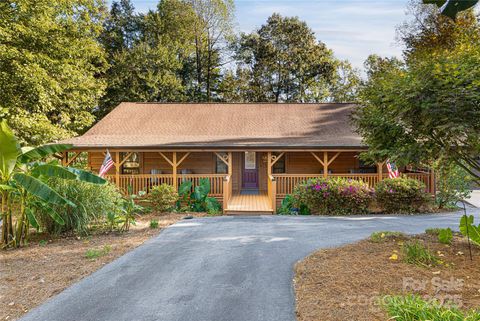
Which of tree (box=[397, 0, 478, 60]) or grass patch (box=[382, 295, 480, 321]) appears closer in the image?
grass patch (box=[382, 295, 480, 321])

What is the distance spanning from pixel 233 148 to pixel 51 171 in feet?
22.0

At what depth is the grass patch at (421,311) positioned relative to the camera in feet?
9.70

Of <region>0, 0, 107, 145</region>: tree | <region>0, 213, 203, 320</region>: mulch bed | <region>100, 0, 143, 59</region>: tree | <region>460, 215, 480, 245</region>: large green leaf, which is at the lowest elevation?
<region>0, 213, 203, 320</region>: mulch bed

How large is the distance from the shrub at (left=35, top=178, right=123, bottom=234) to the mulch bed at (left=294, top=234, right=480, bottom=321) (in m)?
5.96

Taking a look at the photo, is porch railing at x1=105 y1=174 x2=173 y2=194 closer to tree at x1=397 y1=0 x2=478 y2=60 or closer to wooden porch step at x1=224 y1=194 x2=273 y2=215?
wooden porch step at x1=224 y1=194 x2=273 y2=215

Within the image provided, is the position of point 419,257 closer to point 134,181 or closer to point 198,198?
point 198,198

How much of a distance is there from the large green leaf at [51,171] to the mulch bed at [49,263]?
1.76 metres

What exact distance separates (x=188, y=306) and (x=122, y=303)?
0.99 meters

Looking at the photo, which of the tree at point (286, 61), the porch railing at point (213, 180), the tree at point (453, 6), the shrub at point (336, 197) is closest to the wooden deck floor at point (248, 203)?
the porch railing at point (213, 180)

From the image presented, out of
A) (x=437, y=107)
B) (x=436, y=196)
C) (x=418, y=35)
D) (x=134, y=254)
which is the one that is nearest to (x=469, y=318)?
(x=437, y=107)

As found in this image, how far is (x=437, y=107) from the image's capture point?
477 centimetres

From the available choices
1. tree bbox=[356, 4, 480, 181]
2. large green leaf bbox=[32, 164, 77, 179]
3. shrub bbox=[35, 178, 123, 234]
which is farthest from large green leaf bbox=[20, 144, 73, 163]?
tree bbox=[356, 4, 480, 181]

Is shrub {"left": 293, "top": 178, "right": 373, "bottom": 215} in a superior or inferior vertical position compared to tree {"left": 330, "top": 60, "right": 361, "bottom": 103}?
inferior

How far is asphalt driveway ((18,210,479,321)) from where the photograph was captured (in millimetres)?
3826
